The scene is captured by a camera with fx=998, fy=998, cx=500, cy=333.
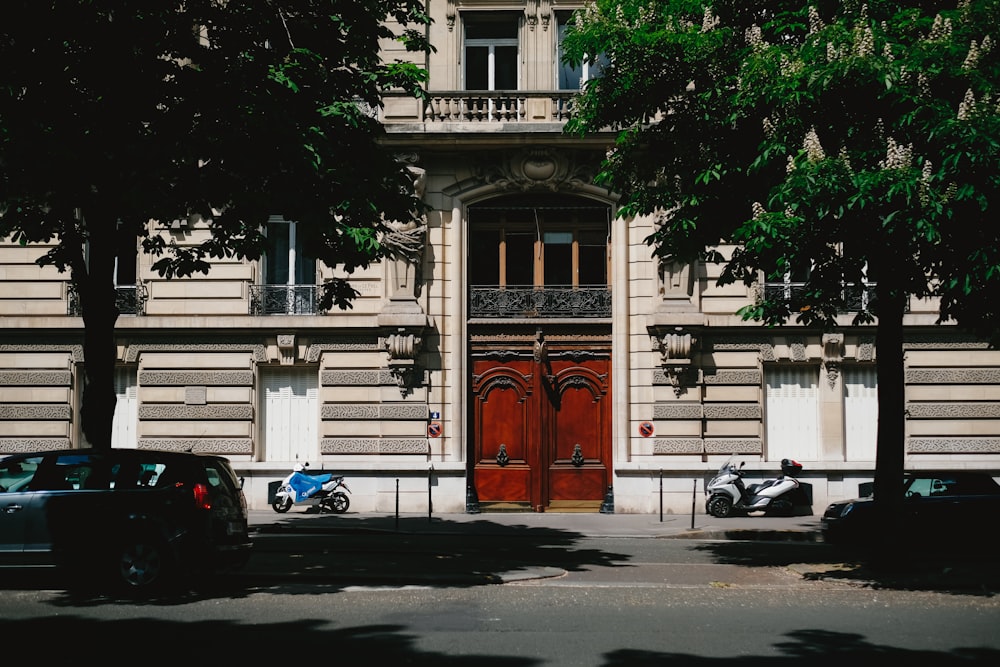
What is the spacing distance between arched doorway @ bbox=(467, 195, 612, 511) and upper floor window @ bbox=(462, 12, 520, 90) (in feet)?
8.73

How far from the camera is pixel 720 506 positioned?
1959 cm

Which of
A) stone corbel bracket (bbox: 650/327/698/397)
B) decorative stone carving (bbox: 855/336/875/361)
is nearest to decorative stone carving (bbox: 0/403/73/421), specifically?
stone corbel bracket (bbox: 650/327/698/397)

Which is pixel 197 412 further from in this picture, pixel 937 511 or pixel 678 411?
pixel 937 511

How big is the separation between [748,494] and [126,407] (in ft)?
42.8

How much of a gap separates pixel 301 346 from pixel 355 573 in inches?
382

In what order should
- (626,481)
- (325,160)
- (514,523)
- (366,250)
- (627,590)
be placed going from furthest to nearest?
(626,481) < (514,523) < (366,250) < (325,160) < (627,590)

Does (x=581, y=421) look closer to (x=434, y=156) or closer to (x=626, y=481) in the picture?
(x=626, y=481)

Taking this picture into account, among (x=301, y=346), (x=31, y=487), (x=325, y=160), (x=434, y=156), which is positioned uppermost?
(x=434, y=156)

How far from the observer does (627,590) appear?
11328 millimetres

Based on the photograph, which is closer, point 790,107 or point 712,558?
point 790,107

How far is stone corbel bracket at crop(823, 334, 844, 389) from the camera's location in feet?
67.3

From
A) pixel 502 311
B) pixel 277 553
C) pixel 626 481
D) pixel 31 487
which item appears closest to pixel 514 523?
pixel 626 481

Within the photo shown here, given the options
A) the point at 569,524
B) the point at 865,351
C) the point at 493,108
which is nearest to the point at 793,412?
the point at 865,351

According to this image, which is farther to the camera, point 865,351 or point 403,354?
point 865,351
